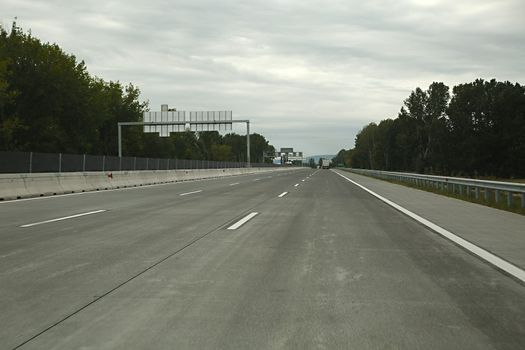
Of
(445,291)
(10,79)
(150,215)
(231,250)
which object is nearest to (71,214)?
(150,215)

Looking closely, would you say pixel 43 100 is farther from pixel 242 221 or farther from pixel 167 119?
pixel 242 221

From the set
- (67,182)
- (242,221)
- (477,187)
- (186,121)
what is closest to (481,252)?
(242,221)

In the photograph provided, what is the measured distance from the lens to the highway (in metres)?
4.11

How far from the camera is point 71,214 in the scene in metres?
12.9

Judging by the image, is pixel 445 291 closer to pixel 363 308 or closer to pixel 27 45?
pixel 363 308

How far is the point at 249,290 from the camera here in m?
5.54

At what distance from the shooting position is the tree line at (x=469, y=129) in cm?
7900

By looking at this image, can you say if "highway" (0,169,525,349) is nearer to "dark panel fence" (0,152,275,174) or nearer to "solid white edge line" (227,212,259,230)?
"solid white edge line" (227,212,259,230)

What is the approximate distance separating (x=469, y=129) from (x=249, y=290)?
87701mm

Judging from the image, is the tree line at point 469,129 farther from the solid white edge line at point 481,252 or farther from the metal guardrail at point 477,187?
the solid white edge line at point 481,252

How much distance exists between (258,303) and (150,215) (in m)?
8.33

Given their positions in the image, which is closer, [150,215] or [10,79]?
[150,215]

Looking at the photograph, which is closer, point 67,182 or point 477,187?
point 477,187

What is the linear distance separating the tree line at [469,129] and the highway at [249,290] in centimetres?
7522
